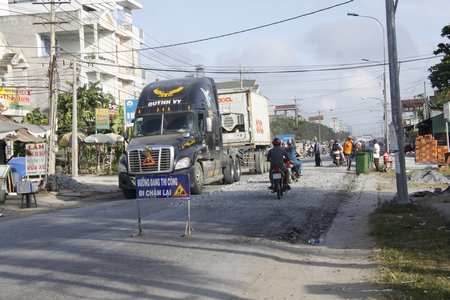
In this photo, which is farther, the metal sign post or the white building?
the white building

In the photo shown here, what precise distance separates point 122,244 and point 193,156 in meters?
8.61

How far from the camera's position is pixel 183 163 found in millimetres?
17219

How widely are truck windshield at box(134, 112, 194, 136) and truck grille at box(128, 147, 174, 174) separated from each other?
4.60 ft

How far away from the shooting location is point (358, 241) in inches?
372

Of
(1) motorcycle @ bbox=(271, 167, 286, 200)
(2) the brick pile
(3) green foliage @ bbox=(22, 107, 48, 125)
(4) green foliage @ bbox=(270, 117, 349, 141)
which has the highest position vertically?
(4) green foliage @ bbox=(270, 117, 349, 141)

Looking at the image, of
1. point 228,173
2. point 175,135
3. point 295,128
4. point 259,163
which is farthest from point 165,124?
point 295,128

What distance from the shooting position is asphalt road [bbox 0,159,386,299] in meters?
6.34

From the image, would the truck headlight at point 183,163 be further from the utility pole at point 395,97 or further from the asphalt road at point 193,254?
the utility pole at point 395,97

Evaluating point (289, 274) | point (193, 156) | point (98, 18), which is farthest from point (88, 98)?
point (289, 274)

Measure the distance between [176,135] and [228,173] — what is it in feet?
15.7

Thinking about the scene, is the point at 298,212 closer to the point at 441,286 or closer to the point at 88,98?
the point at 441,286

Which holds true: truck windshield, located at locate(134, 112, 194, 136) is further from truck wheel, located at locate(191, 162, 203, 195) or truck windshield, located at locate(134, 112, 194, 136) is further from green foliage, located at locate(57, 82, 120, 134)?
green foliage, located at locate(57, 82, 120, 134)

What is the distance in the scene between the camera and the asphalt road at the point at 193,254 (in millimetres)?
6336

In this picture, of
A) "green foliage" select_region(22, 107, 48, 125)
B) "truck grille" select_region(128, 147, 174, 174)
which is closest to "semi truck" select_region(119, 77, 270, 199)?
"truck grille" select_region(128, 147, 174, 174)
